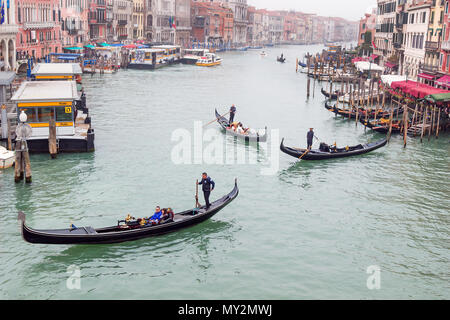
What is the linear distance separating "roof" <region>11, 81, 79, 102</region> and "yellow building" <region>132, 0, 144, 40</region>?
68347mm

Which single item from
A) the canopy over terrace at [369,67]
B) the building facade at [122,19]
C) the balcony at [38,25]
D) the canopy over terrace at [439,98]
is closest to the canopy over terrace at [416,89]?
the canopy over terrace at [439,98]

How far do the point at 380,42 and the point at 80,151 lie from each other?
1923 inches

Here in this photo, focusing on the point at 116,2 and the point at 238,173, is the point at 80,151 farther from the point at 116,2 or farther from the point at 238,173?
the point at 116,2

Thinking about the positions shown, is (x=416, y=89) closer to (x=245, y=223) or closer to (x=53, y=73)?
(x=245, y=223)

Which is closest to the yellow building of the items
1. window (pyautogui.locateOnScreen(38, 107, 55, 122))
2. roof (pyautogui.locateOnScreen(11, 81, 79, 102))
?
roof (pyautogui.locateOnScreen(11, 81, 79, 102))

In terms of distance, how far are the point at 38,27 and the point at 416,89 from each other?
35.6 metres

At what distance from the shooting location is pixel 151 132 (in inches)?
1131

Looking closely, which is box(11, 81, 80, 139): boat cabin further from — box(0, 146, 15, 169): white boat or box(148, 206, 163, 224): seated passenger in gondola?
box(148, 206, 163, 224): seated passenger in gondola

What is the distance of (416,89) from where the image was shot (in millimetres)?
32562

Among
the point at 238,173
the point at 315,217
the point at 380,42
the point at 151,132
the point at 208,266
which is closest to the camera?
the point at 208,266

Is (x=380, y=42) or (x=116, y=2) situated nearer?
(x=380, y=42)

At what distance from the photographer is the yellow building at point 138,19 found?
298 ft

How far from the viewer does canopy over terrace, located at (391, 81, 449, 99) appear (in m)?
31.0

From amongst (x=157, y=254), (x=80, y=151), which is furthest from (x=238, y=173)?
(x=157, y=254)
